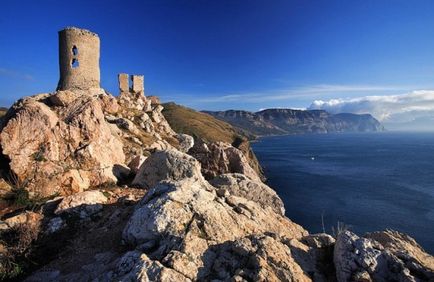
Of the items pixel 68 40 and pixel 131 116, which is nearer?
pixel 68 40

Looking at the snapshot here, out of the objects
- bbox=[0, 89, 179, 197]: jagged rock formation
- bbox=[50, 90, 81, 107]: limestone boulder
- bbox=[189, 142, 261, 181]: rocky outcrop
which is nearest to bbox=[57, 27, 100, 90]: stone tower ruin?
bbox=[0, 89, 179, 197]: jagged rock formation

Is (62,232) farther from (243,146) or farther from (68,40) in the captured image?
(243,146)

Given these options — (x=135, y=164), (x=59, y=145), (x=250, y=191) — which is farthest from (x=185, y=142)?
(x=250, y=191)

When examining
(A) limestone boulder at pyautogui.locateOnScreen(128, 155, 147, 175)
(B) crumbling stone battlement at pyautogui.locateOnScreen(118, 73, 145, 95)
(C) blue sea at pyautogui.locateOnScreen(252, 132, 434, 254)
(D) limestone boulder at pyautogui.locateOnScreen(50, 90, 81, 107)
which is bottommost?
(C) blue sea at pyautogui.locateOnScreen(252, 132, 434, 254)

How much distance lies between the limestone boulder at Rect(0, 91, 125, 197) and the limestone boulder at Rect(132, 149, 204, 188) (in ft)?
6.93

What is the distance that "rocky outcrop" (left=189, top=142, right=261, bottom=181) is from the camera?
24.0m

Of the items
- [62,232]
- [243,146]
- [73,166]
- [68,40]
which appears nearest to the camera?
[62,232]

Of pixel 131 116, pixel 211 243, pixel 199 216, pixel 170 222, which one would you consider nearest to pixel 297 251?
pixel 211 243

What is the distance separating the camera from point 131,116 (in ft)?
116

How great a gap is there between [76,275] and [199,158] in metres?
16.5

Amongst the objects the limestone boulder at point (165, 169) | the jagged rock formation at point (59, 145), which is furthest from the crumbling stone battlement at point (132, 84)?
the limestone boulder at point (165, 169)

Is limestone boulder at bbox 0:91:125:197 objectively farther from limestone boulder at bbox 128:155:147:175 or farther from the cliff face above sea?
limestone boulder at bbox 128:155:147:175

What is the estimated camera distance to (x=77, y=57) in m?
32.0

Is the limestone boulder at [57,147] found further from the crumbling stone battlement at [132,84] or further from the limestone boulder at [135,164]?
the crumbling stone battlement at [132,84]
